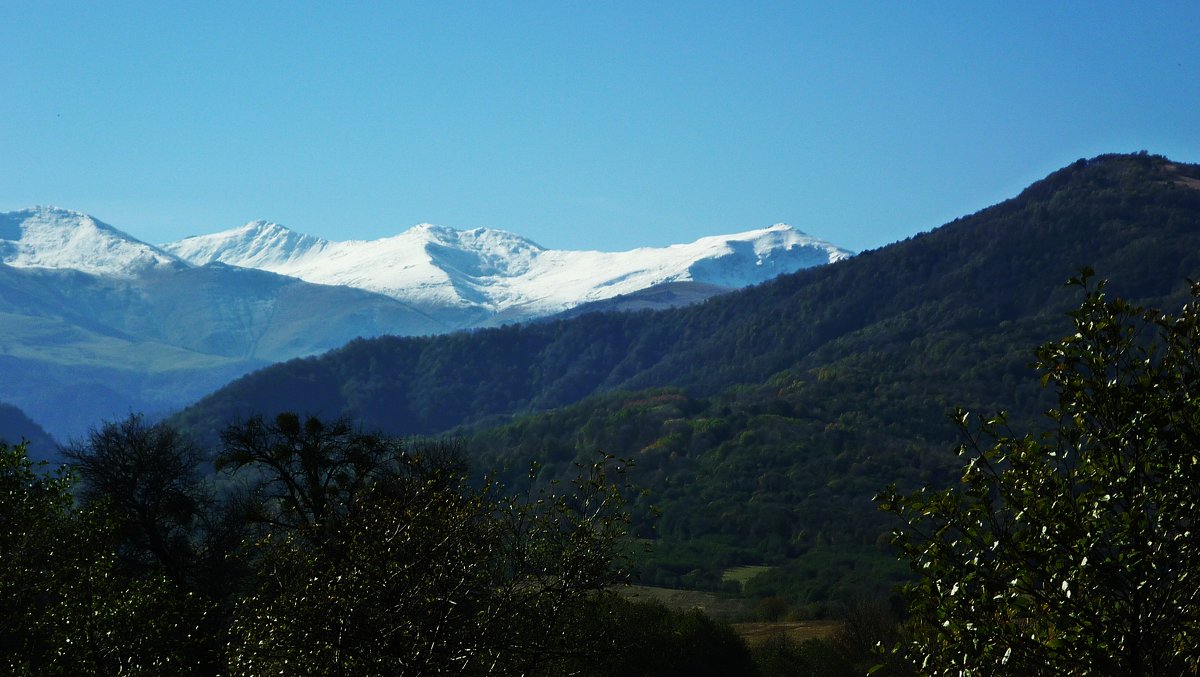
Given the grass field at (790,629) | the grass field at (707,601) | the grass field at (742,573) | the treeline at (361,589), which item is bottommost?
the grass field at (742,573)

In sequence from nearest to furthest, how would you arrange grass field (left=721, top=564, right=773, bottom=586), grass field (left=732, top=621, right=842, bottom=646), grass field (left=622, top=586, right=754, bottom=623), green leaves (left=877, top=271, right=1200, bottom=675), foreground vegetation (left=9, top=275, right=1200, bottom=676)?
1. green leaves (left=877, top=271, right=1200, bottom=675)
2. foreground vegetation (left=9, top=275, right=1200, bottom=676)
3. grass field (left=732, top=621, right=842, bottom=646)
4. grass field (left=622, top=586, right=754, bottom=623)
5. grass field (left=721, top=564, right=773, bottom=586)

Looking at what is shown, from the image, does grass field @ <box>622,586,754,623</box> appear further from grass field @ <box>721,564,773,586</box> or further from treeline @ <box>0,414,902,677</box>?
treeline @ <box>0,414,902,677</box>

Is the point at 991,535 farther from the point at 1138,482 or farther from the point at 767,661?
the point at 767,661

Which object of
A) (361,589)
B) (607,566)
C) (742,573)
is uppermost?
(361,589)

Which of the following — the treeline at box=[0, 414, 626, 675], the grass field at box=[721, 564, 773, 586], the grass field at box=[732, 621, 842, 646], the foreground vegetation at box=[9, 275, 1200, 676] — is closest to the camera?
the foreground vegetation at box=[9, 275, 1200, 676]

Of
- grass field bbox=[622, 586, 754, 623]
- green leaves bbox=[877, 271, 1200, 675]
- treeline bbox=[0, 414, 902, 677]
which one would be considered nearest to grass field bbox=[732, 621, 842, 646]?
grass field bbox=[622, 586, 754, 623]

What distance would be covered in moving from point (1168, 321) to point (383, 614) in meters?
11.8

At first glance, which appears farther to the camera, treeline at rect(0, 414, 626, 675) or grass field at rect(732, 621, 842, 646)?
grass field at rect(732, 621, 842, 646)

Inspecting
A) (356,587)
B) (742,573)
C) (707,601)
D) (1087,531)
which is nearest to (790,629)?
(707,601)

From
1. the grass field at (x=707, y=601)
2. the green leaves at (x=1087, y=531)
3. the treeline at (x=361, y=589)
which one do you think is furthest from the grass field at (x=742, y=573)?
the green leaves at (x=1087, y=531)

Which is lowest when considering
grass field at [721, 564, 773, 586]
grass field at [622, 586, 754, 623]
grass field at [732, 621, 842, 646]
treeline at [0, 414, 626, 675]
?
grass field at [721, 564, 773, 586]

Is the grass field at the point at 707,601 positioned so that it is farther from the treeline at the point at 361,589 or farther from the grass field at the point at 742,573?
the treeline at the point at 361,589

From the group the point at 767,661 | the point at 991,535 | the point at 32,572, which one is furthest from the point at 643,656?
the point at 991,535

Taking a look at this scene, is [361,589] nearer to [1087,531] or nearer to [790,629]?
[1087,531]
